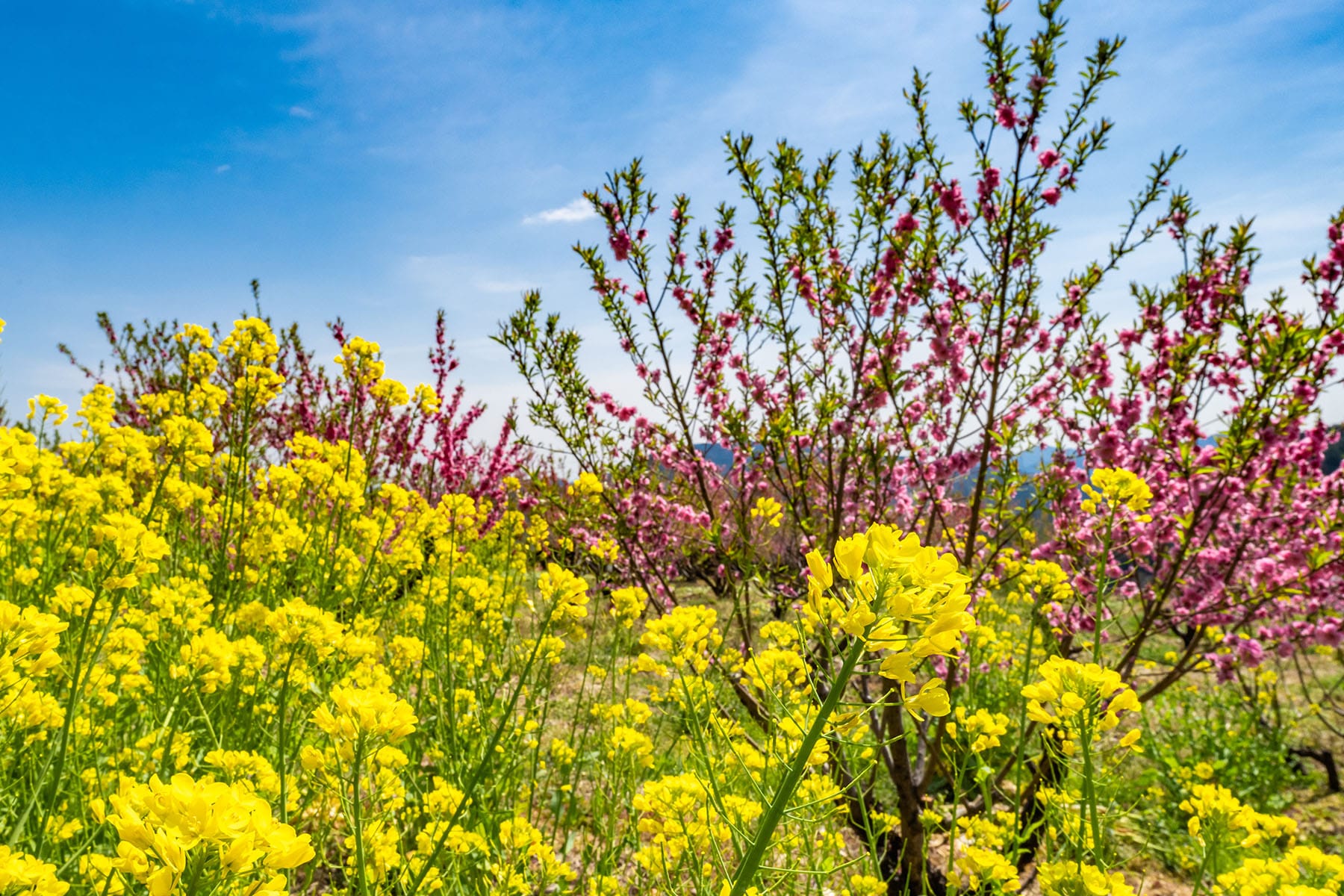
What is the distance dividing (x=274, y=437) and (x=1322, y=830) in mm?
11437

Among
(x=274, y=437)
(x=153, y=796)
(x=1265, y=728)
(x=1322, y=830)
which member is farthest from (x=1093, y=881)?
(x=274, y=437)

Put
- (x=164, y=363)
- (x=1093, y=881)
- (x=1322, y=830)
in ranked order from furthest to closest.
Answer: (x=164, y=363)
(x=1322, y=830)
(x=1093, y=881)

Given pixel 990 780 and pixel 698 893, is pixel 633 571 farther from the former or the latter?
pixel 698 893

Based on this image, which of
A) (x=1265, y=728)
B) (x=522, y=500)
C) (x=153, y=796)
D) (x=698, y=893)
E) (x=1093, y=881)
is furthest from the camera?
(x=522, y=500)

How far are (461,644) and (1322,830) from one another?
5.53 metres

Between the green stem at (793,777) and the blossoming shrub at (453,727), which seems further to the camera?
the blossoming shrub at (453,727)

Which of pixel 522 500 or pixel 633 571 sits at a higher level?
pixel 522 500

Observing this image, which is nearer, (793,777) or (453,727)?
(793,777)

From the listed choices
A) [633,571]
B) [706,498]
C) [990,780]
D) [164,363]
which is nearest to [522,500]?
[633,571]

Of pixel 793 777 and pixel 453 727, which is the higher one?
pixel 793 777

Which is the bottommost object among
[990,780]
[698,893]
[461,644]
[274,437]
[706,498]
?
[990,780]

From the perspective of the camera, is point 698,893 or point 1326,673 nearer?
point 698,893

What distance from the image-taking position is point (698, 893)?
160cm

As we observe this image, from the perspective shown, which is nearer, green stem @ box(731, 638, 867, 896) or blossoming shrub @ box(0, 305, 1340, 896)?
green stem @ box(731, 638, 867, 896)
